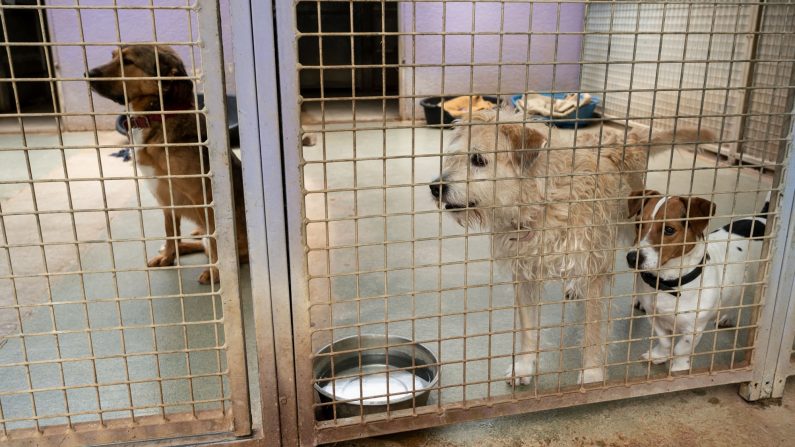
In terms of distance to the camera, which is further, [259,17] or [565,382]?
[565,382]

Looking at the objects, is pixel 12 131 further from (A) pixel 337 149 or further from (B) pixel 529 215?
(B) pixel 529 215

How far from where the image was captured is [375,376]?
2479mm

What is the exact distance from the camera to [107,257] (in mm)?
3877

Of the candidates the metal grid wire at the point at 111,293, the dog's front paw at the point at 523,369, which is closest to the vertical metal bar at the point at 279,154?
the metal grid wire at the point at 111,293

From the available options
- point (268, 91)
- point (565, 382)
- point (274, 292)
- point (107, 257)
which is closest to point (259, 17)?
point (268, 91)

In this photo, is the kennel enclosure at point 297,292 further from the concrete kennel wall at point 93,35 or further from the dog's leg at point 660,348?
the concrete kennel wall at point 93,35

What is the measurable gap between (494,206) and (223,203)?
0.82 metres

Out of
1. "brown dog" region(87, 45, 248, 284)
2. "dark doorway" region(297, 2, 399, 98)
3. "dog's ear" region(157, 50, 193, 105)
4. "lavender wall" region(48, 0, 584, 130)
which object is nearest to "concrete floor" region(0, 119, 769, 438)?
"brown dog" region(87, 45, 248, 284)

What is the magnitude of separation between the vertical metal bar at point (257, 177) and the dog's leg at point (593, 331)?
1223mm

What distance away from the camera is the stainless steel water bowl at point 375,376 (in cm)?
209

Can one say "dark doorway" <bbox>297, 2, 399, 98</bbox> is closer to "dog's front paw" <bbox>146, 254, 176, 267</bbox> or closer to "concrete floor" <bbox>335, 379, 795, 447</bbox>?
"dog's front paw" <bbox>146, 254, 176, 267</bbox>

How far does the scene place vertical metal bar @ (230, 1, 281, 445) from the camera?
63.6 inches

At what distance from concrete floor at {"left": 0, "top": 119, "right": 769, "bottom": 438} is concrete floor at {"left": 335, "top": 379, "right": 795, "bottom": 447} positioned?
17cm

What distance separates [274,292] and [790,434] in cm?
189
